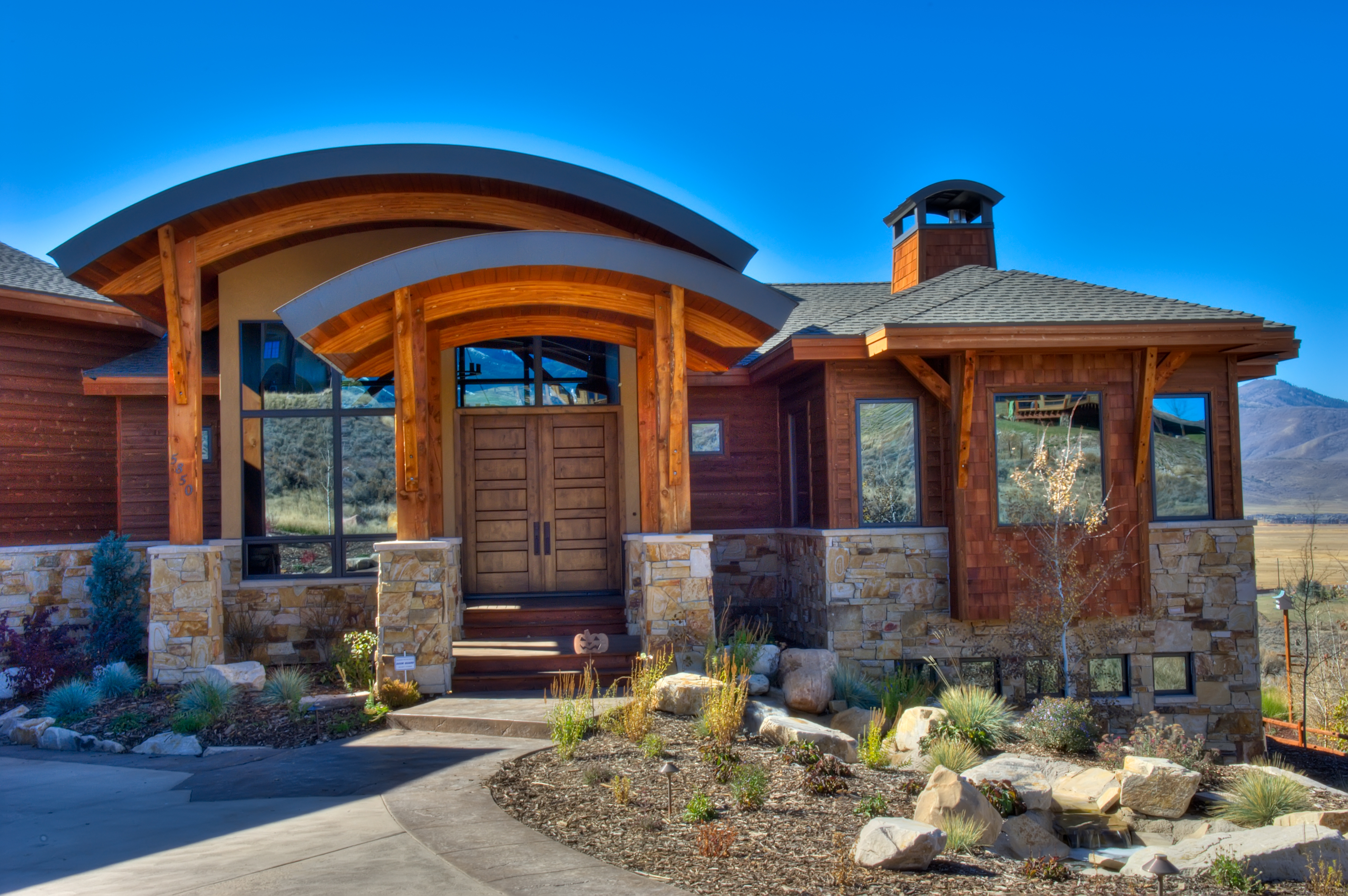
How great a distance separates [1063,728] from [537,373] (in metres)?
6.51

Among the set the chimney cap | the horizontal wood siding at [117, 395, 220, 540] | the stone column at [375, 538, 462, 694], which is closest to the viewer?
the stone column at [375, 538, 462, 694]

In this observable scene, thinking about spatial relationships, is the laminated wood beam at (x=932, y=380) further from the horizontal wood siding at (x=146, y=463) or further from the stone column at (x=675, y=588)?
the horizontal wood siding at (x=146, y=463)

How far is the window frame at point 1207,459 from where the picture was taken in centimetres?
1014

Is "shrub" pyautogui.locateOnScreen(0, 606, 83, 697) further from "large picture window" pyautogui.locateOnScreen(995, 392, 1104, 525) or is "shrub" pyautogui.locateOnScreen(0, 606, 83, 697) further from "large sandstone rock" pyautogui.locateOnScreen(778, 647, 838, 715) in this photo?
"large picture window" pyautogui.locateOnScreen(995, 392, 1104, 525)

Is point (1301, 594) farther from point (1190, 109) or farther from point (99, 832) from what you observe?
point (99, 832)

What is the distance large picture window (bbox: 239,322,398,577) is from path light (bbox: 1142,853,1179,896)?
7.85m

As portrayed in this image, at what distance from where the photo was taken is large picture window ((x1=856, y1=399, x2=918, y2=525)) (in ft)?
33.1

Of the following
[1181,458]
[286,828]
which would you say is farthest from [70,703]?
[1181,458]

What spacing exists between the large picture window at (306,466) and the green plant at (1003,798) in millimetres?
6788

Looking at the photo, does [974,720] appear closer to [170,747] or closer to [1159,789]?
[1159,789]

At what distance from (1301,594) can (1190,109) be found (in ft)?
37.3

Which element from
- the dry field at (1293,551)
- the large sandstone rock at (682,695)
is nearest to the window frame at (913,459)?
the large sandstone rock at (682,695)

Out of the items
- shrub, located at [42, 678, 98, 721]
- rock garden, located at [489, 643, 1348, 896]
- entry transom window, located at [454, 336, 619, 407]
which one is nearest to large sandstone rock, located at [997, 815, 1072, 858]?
rock garden, located at [489, 643, 1348, 896]

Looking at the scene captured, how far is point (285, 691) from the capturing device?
8047 mm
